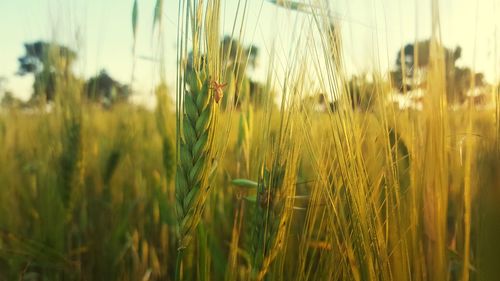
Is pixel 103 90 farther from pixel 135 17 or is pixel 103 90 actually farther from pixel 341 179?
pixel 341 179

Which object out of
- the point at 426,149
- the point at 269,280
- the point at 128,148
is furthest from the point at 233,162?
the point at 426,149

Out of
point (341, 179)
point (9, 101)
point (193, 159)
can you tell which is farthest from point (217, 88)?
point (9, 101)

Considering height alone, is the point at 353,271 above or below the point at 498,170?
below

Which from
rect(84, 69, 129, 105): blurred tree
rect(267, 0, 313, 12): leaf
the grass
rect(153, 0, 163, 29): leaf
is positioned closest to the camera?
the grass

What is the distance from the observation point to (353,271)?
0.57 metres

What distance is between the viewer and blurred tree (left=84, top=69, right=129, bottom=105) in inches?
49.4

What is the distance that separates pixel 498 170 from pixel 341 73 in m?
0.19

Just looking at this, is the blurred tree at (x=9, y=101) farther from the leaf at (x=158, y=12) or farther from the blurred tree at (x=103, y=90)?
the leaf at (x=158, y=12)

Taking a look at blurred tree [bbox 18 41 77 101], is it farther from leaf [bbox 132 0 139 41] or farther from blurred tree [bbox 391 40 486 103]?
blurred tree [bbox 391 40 486 103]

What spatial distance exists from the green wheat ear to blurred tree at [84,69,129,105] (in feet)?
2.24

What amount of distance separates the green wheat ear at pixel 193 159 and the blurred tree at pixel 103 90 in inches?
26.9

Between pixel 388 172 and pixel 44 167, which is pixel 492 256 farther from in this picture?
pixel 44 167

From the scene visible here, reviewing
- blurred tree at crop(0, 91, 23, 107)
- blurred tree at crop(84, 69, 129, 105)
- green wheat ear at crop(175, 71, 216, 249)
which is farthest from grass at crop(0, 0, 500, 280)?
blurred tree at crop(0, 91, 23, 107)

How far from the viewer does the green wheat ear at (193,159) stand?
595mm
